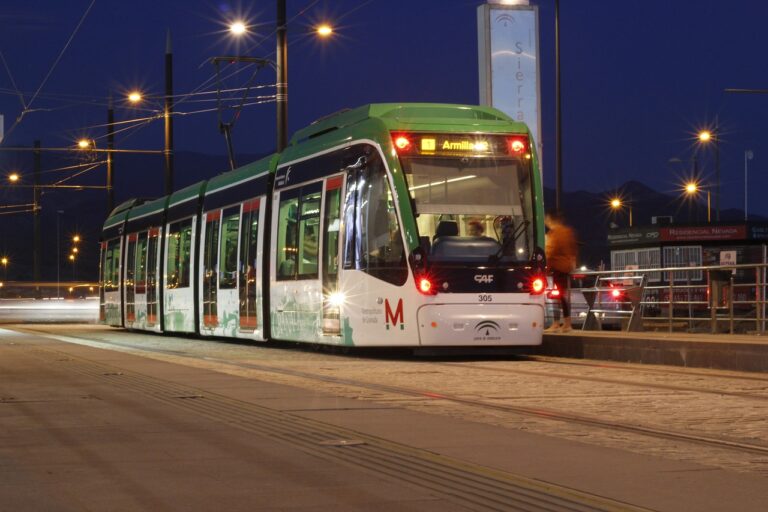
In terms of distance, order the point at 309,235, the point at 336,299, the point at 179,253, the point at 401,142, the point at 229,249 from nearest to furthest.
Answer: the point at 401,142, the point at 336,299, the point at 309,235, the point at 229,249, the point at 179,253

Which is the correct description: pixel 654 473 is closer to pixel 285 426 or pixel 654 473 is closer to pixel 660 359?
pixel 285 426

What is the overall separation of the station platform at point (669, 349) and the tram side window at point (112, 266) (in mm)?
18699

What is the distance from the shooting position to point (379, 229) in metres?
18.5

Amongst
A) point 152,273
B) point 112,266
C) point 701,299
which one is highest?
point 112,266

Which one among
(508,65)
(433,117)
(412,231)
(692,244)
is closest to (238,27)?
(508,65)

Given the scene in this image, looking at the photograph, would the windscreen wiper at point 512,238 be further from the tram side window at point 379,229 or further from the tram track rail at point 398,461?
the tram track rail at point 398,461

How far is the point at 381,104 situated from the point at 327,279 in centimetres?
287

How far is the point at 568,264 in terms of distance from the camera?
72.2 feet

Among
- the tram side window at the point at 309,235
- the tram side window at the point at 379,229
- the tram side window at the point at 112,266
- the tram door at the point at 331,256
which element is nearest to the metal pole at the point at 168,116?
the tram side window at the point at 112,266

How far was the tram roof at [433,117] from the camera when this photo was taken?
18.7 metres

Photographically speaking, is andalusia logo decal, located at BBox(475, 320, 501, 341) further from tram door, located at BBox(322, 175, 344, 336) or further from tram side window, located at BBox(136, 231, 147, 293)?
tram side window, located at BBox(136, 231, 147, 293)

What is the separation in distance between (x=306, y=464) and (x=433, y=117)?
457 inches

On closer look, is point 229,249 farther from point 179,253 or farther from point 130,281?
point 130,281

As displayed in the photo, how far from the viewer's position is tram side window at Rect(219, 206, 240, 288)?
2522cm
